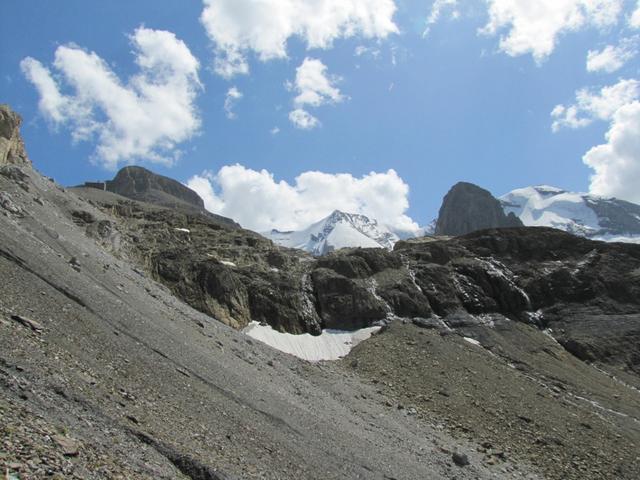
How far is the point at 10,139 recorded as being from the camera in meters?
59.8

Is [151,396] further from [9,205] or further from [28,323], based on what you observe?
[9,205]

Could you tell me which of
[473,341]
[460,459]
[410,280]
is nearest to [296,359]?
[460,459]

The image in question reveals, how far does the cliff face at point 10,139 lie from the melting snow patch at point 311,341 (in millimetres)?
33692

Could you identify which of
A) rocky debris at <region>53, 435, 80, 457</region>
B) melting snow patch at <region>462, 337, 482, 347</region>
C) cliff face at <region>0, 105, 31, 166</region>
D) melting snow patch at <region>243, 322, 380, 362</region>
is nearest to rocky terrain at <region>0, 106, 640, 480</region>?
rocky debris at <region>53, 435, 80, 457</region>

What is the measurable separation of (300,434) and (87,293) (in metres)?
15.2

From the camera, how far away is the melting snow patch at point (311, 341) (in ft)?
175

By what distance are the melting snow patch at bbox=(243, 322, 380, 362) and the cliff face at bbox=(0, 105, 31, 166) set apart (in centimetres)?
3369

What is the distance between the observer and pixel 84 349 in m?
22.6

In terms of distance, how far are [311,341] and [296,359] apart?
11.3 meters

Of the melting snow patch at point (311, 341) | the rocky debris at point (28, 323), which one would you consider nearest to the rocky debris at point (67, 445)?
the rocky debris at point (28, 323)

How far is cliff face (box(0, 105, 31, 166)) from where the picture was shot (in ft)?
190

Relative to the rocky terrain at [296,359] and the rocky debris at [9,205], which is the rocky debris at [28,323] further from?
the rocky debris at [9,205]

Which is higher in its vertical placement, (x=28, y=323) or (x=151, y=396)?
(x=28, y=323)

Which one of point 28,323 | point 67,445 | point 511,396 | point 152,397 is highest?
point 511,396
